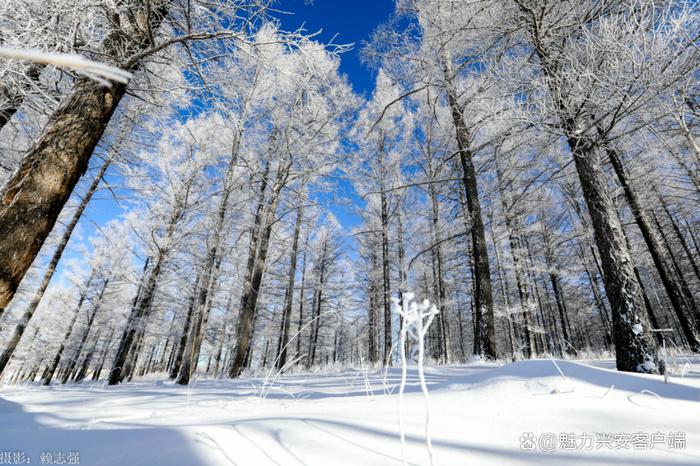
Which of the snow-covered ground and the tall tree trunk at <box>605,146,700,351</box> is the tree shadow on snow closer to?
the snow-covered ground

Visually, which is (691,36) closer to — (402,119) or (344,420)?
(344,420)

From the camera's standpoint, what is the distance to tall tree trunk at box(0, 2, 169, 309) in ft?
7.38

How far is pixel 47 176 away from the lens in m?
2.44

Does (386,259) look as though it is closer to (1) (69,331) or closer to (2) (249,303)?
(2) (249,303)

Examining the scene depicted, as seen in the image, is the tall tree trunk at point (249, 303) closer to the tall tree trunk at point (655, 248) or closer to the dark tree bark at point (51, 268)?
the dark tree bark at point (51, 268)

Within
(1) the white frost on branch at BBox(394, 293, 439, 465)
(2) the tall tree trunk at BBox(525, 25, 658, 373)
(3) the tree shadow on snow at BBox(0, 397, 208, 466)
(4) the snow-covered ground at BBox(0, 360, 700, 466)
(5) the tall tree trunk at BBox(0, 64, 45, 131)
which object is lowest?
(3) the tree shadow on snow at BBox(0, 397, 208, 466)

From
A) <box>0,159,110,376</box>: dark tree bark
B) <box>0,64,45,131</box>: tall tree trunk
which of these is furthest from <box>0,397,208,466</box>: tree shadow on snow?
<box>0,159,110,376</box>: dark tree bark

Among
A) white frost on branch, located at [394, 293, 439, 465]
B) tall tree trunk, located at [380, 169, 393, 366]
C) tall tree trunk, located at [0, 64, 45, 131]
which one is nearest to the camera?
white frost on branch, located at [394, 293, 439, 465]

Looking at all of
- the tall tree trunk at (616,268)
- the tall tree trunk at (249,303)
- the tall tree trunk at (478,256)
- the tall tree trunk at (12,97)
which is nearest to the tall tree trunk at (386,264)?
the tall tree trunk at (478,256)

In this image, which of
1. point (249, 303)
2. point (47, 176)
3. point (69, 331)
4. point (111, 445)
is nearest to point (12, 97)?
point (47, 176)

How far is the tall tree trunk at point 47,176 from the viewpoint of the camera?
7.38ft

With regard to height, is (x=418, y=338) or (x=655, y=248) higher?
(x=655, y=248)

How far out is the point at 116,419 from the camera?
1671 mm

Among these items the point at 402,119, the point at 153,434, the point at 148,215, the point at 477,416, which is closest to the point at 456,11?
the point at 477,416
